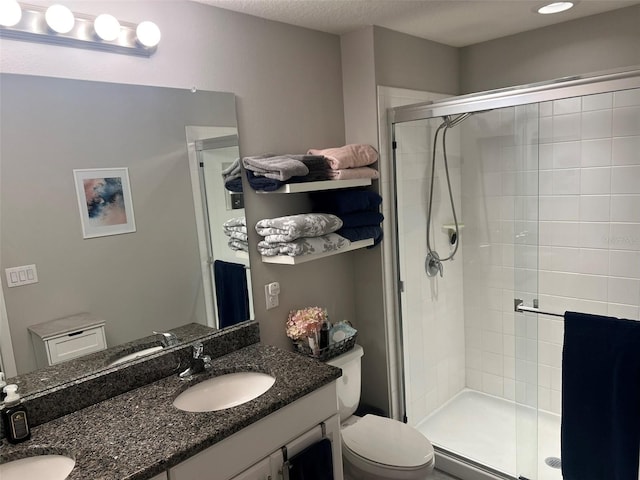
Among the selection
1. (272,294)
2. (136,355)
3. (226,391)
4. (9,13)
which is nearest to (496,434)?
(272,294)

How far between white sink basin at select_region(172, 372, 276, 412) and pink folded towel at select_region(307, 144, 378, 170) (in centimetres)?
104

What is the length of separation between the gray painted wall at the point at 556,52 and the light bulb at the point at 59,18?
7.84 ft

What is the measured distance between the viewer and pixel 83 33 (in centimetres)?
164

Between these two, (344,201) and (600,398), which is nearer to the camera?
(600,398)

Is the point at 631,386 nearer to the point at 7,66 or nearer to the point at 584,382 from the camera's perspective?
the point at 584,382

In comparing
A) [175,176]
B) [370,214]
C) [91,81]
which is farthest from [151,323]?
[370,214]

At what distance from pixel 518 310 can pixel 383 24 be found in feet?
5.42

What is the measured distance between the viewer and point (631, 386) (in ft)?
5.98

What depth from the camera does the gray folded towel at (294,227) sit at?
84.4 inches

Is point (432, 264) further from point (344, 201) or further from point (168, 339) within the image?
point (168, 339)

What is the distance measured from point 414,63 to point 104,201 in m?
1.90

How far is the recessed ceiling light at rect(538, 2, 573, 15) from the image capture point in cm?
232

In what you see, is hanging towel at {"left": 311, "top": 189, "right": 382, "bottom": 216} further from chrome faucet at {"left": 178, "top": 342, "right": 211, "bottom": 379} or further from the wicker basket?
chrome faucet at {"left": 178, "top": 342, "right": 211, "bottom": 379}

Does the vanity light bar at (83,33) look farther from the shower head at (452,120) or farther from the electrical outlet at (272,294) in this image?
the shower head at (452,120)
